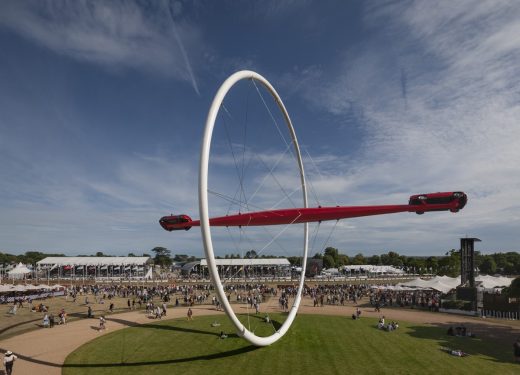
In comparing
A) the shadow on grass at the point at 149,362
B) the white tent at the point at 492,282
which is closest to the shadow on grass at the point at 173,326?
the shadow on grass at the point at 149,362

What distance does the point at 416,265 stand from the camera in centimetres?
13475

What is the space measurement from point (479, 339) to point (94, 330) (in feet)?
90.9

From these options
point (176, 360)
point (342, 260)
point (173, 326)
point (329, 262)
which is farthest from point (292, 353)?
point (342, 260)

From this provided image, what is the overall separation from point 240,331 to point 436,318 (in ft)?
85.4

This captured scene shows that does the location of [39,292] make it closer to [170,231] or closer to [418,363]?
[170,231]

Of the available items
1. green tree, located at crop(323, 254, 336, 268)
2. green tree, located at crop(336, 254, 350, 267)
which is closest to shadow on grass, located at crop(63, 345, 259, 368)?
green tree, located at crop(323, 254, 336, 268)

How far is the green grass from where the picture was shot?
58.4 ft

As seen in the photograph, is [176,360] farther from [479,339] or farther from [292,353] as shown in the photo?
[479,339]

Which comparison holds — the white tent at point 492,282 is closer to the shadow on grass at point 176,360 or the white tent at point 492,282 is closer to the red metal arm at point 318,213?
the red metal arm at point 318,213

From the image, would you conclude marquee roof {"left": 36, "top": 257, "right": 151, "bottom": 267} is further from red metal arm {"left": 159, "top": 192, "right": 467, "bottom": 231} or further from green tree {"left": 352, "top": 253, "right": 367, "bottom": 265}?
green tree {"left": 352, "top": 253, "right": 367, "bottom": 265}

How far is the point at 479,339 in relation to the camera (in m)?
25.0

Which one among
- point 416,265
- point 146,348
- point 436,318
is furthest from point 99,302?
point 416,265

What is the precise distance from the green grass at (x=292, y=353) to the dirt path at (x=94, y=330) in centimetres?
123

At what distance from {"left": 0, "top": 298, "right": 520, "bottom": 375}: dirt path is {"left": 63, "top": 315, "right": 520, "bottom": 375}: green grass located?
1226 mm
